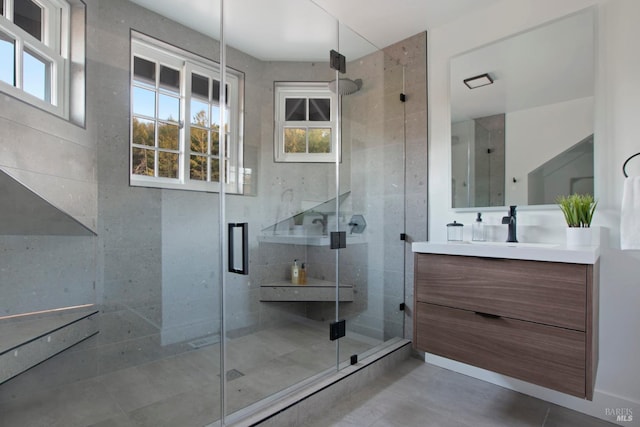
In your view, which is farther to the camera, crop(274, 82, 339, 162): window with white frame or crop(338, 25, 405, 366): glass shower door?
crop(338, 25, 405, 366): glass shower door

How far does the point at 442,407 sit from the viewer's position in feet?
5.67

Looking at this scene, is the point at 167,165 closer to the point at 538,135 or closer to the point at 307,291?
the point at 307,291

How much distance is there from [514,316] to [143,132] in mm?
2284

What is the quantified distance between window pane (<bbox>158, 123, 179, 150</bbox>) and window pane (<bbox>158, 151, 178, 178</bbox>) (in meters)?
0.05

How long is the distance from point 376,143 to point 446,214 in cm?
75

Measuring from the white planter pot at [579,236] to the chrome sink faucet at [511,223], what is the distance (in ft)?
1.01

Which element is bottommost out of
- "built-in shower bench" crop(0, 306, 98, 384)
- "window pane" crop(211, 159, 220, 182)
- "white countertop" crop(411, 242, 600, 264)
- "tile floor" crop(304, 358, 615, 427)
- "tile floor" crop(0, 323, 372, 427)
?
"tile floor" crop(304, 358, 615, 427)

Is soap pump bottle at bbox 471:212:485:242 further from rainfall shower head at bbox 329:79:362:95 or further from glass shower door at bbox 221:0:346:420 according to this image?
rainfall shower head at bbox 329:79:362:95

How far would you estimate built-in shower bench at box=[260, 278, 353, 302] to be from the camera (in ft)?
7.35

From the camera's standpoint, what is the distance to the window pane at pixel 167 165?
2.09 metres

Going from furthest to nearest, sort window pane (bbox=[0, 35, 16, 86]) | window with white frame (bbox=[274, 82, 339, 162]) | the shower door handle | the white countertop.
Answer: window with white frame (bbox=[274, 82, 339, 162]) → the shower door handle → window pane (bbox=[0, 35, 16, 86]) → the white countertop

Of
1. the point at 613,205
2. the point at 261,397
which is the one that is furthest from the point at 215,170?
the point at 613,205

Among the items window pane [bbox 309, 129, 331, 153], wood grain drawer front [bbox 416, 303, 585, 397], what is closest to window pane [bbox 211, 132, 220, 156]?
window pane [bbox 309, 129, 331, 153]

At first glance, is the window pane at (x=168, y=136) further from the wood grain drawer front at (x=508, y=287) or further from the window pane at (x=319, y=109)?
the wood grain drawer front at (x=508, y=287)
